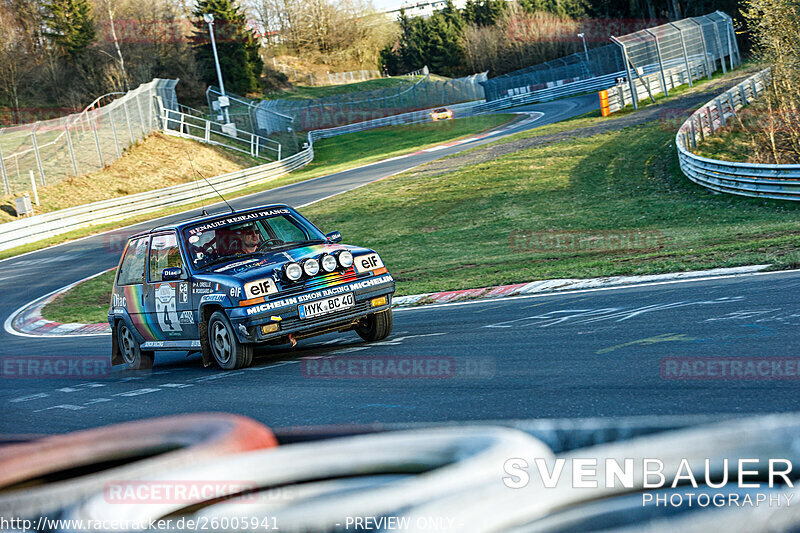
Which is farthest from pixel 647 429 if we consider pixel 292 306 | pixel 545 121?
pixel 545 121

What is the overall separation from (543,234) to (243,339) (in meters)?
12.4

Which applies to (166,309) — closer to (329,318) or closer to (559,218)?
(329,318)

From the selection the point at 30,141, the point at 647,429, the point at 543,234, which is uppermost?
the point at 30,141

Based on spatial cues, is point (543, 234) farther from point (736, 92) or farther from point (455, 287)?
point (736, 92)

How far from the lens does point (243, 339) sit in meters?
Result: 8.18

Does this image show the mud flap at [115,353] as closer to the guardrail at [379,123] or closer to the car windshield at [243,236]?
the car windshield at [243,236]

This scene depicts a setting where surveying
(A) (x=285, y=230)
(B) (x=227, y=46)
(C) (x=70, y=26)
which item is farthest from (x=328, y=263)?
(B) (x=227, y=46)

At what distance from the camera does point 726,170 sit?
68.3 ft

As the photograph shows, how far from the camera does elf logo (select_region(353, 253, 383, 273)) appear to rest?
8719 mm

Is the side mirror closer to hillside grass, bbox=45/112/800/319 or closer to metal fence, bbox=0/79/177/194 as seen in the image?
hillside grass, bbox=45/112/800/319

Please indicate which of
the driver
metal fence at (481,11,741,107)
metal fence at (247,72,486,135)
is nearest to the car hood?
the driver

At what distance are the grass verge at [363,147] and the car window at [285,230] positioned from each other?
24280mm

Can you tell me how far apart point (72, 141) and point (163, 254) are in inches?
1229

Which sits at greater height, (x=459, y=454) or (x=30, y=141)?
(x=30, y=141)
